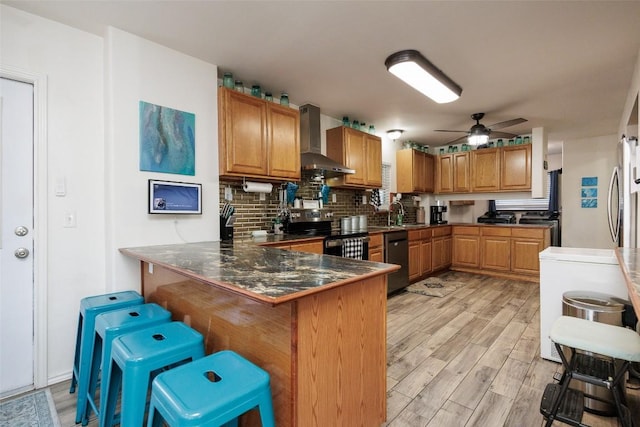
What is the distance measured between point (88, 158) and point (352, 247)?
2.57 metres

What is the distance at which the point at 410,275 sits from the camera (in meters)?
4.51

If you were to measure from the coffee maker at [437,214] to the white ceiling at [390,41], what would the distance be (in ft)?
8.15

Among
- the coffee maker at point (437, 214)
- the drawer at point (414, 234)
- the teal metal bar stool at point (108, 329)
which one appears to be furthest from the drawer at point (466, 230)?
the teal metal bar stool at point (108, 329)

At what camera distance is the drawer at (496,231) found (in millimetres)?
5008

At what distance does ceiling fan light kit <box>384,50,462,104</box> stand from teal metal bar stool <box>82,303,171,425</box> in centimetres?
252

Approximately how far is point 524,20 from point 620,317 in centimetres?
203

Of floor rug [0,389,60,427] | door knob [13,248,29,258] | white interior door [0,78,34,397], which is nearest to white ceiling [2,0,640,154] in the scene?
white interior door [0,78,34,397]

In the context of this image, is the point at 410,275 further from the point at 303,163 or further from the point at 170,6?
the point at 170,6

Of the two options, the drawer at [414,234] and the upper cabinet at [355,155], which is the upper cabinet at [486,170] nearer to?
the drawer at [414,234]

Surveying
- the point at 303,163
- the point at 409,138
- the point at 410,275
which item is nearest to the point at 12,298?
the point at 303,163

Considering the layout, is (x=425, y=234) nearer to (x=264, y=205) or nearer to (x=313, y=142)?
(x=313, y=142)

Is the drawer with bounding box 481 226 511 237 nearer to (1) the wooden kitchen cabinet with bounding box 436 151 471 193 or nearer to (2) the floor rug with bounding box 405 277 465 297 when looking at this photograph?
(1) the wooden kitchen cabinet with bounding box 436 151 471 193

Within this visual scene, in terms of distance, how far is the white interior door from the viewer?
198cm

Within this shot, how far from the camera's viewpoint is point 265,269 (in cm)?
151
